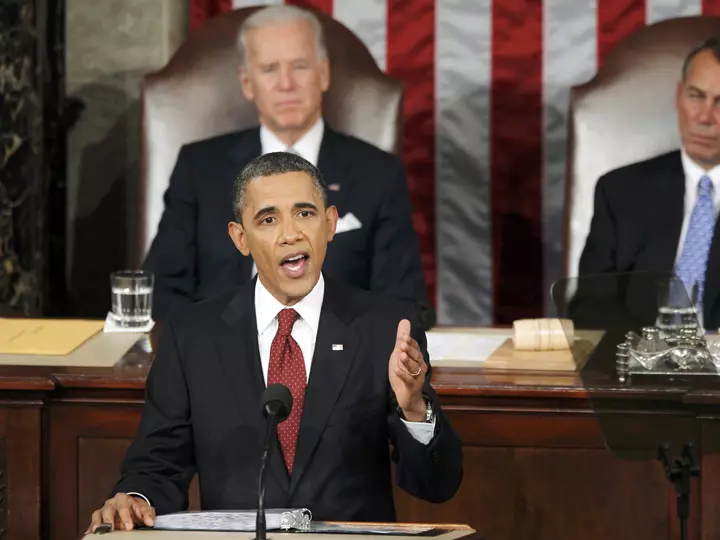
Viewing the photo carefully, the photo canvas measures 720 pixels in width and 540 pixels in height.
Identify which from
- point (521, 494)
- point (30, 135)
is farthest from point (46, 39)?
point (521, 494)

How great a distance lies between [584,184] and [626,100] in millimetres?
286

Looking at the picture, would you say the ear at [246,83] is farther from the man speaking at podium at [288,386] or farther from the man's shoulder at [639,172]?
the man speaking at podium at [288,386]

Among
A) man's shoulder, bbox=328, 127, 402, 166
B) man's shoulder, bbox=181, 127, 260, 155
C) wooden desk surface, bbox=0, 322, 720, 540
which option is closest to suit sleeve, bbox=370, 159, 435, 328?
man's shoulder, bbox=328, 127, 402, 166

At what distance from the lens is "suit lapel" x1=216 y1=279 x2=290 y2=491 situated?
234 centimetres

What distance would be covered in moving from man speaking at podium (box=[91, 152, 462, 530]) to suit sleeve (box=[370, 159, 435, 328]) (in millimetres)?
1515

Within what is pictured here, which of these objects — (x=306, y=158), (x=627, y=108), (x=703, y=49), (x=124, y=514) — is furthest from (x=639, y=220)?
(x=124, y=514)

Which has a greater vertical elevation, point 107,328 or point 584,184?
point 584,184

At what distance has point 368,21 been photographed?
4.80 m

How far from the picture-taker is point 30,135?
4.36 metres

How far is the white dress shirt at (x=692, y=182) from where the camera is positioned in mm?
4199

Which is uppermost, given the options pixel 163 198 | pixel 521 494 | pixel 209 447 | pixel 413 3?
pixel 413 3

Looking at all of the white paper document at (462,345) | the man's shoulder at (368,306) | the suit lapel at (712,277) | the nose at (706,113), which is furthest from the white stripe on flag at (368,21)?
the man's shoulder at (368,306)

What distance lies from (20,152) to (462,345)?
1695mm

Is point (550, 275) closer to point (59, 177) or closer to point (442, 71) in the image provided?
point (442, 71)
